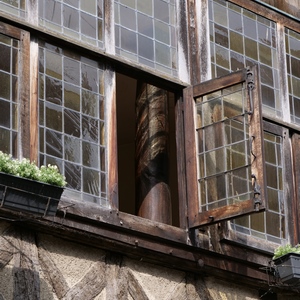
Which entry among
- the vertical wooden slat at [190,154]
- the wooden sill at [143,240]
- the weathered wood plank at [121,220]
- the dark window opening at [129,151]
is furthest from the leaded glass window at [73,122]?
the dark window opening at [129,151]

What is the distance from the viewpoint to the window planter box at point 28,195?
10.7 meters

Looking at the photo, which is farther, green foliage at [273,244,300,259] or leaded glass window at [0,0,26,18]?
green foliage at [273,244,300,259]

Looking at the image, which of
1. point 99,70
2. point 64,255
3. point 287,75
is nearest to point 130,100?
point 287,75

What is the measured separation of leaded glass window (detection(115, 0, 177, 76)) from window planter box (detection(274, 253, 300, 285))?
2.02m

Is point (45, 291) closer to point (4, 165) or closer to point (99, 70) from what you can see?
point (4, 165)

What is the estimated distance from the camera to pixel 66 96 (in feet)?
39.8

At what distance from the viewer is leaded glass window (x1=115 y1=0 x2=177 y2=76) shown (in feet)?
42.2

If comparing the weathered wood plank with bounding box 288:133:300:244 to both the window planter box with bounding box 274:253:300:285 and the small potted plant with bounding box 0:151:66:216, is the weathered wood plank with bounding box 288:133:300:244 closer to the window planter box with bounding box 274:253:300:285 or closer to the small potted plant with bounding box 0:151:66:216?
the window planter box with bounding box 274:253:300:285

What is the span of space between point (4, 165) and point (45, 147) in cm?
102

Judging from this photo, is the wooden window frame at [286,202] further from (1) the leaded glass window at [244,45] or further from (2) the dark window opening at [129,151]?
(2) the dark window opening at [129,151]

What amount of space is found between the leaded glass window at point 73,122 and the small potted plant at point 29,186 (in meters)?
0.74

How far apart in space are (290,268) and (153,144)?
1799 mm

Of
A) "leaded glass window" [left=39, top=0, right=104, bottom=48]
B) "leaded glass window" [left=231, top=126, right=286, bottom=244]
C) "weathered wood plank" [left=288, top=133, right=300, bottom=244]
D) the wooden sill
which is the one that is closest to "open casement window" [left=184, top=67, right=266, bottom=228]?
the wooden sill

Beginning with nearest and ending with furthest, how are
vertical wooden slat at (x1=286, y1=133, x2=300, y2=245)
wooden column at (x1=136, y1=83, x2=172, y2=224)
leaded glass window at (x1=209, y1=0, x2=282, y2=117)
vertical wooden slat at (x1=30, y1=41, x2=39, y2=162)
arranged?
vertical wooden slat at (x1=30, y1=41, x2=39, y2=162) < wooden column at (x1=136, y1=83, x2=172, y2=224) < vertical wooden slat at (x1=286, y1=133, x2=300, y2=245) < leaded glass window at (x1=209, y1=0, x2=282, y2=117)
